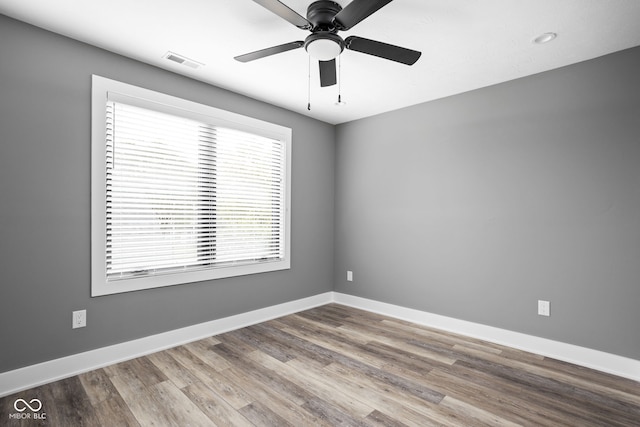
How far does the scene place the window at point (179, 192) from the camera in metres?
2.60

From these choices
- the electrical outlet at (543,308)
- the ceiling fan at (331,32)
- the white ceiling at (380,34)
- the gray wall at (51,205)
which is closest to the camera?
the ceiling fan at (331,32)

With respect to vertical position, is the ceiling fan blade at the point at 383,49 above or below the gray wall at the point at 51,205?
above

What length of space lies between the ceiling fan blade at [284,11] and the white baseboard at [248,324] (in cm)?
271

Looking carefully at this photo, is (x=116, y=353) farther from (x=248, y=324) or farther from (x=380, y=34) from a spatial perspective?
(x=380, y=34)

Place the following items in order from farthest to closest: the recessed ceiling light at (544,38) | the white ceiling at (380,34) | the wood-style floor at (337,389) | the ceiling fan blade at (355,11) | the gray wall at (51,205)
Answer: the recessed ceiling light at (544,38) → the gray wall at (51,205) → the white ceiling at (380,34) → the wood-style floor at (337,389) → the ceiling fan blade at (355,11)

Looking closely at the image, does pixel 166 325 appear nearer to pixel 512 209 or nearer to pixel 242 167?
pixel 242 167

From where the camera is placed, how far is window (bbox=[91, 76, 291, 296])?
260 centimetres

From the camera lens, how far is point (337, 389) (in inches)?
88.9

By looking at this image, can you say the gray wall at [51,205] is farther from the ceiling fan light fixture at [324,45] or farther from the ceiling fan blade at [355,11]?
the ceiling fan blade at [355,11]

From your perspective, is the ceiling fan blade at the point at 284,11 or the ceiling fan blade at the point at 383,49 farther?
the ceiling fan blade at the point at 383,49

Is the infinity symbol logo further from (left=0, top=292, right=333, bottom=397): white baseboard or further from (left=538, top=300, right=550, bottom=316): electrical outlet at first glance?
(left=538, top=300, right=550, bottom=316): electrical outlet

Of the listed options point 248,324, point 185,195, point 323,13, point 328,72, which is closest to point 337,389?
point 248,324

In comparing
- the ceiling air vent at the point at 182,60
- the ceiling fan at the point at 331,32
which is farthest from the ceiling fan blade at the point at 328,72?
the ceiling air vent at the point at 182,60

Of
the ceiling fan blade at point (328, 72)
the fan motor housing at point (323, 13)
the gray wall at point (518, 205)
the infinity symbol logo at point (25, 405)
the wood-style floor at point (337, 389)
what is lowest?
the wood-style floor at point (337, 389)
